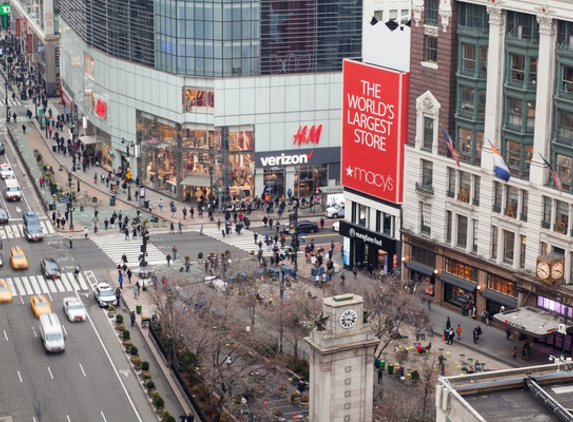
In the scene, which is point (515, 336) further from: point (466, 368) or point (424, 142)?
point (424, 142)

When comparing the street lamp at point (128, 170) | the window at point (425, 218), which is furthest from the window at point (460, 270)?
the street lamp at point (128, 170)

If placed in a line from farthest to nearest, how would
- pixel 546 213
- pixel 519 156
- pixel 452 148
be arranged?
pixel 452 148 → pixel 519 156 → pixel 546 213

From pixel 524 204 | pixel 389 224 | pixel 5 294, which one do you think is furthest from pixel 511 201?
pixel 5 294

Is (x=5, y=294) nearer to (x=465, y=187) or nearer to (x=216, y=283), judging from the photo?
(x=216, y=283)

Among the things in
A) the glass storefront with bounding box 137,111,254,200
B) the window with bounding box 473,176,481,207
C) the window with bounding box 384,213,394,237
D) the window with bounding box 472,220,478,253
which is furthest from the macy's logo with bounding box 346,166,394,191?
the glass storefront with bounding box 137,111,254,200

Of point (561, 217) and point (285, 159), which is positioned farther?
point (285, 159)

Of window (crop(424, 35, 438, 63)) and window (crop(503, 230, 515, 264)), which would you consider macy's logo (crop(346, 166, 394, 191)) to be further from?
window (crop(503, 230, 515, 264))
